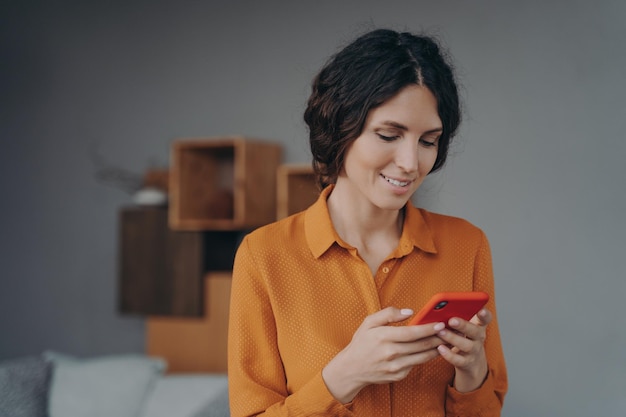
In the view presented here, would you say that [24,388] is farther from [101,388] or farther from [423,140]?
[423,140]

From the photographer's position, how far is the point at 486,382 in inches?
55.3

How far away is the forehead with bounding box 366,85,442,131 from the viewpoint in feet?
4.34

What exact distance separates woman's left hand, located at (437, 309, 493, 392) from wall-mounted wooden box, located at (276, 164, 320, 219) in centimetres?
246

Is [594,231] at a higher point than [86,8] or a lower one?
lower

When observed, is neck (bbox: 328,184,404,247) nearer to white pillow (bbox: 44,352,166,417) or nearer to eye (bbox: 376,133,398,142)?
eye (bbox: 376,133,398,142)

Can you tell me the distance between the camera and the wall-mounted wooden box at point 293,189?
12.5 feet

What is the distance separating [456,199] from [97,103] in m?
2.28

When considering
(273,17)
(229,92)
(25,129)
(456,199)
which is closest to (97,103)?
(25,129)

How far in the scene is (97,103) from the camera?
15.5 ft

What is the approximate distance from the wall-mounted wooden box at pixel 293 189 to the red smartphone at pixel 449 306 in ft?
8.40

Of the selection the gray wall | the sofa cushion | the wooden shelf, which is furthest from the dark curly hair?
the wooden shelf

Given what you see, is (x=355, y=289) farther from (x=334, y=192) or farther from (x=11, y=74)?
(x=11, y=74)

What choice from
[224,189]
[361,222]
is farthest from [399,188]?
[224,189]

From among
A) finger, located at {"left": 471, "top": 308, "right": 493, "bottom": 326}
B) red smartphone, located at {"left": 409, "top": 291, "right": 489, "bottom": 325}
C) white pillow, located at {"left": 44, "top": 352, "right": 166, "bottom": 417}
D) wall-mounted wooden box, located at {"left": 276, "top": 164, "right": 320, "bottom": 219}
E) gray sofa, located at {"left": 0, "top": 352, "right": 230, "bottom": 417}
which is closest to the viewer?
red smartphone, located at {"left": 409, "top": 291, "right": 489, "bottom": 325}
